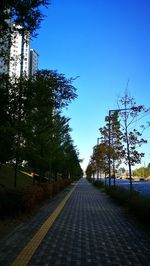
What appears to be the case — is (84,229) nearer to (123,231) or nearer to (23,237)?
(123,231)

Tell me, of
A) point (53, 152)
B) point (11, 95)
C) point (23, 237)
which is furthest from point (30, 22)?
point (53, 152)

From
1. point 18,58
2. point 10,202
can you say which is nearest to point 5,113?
point 18,58

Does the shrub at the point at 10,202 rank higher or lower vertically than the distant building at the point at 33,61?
lower

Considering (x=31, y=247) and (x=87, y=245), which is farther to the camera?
(x=87, y=245)

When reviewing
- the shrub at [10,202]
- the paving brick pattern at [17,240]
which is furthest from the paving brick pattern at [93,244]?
the shrub at [10,202]

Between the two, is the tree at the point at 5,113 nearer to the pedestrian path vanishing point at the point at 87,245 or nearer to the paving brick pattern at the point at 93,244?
the pedestrian path vanishing point at the point at 87,245

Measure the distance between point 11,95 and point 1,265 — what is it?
6.89 meters

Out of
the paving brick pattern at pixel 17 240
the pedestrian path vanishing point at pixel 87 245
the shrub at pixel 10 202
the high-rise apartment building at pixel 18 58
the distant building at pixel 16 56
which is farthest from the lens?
the shrub at pixel 10 202

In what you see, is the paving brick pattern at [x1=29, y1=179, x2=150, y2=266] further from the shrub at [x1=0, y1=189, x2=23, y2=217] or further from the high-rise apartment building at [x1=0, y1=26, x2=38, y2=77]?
the high-rise apartment building at [x1=0, y1=26, x2=38, y2=77]

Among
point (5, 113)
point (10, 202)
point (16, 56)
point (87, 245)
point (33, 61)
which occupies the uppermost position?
point (33, 61)

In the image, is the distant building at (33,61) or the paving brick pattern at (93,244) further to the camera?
the distant building at (33,61)

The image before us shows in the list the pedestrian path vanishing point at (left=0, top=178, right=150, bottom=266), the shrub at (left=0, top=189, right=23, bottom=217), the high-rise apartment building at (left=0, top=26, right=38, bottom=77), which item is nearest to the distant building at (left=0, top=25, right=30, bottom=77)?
the high-rise apartment building at (left=0, top=26, right=38, bottom=77)

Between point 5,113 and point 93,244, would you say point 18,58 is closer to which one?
point 5,113

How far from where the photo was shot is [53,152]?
25109mm
